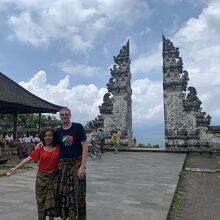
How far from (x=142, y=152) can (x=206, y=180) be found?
28.7 ft

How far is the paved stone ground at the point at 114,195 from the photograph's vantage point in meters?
5.03

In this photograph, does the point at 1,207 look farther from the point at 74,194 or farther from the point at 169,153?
the point at 169,153

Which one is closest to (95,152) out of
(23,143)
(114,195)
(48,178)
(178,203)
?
(23,143)

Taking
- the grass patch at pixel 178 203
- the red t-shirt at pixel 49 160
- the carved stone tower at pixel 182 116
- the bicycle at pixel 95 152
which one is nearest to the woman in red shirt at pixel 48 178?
the red t-shirt at pixel 49 160

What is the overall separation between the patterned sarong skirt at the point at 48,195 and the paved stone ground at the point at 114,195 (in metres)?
0.72

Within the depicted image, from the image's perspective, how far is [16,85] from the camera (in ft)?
60.1

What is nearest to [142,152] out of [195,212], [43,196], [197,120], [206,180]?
[197,120]

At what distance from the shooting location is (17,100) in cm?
1511

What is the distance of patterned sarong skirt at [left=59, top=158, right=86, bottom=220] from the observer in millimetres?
4074

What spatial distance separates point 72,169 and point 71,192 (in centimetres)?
29

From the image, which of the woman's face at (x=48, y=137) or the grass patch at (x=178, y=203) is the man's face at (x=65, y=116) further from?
the grass patch at (x=178, y=203)

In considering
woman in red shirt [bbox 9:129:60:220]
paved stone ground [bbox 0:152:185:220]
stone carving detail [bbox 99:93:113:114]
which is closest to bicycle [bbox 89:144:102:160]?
paved stone ground [bbox 0:152:185:220]

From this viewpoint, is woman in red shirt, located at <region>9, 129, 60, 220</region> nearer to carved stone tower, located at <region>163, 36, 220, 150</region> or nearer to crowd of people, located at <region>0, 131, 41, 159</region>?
crowd of people, located at <region>0, 131, 41, 159</region>

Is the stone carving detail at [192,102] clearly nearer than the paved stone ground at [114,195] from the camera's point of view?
No
